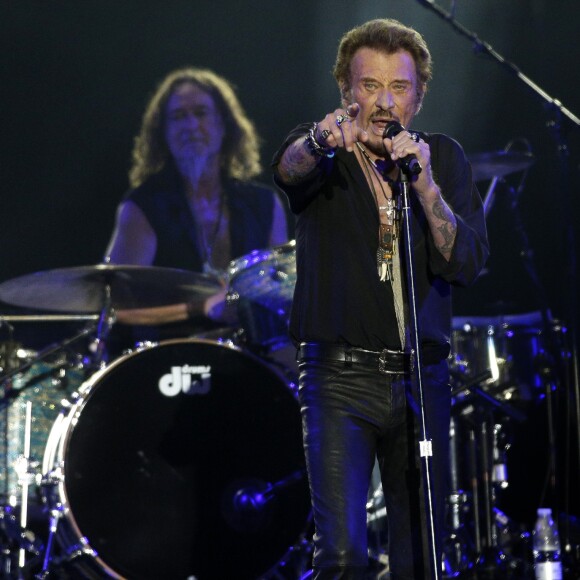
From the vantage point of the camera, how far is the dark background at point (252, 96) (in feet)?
20.3

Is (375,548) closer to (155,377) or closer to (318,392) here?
(155,377)

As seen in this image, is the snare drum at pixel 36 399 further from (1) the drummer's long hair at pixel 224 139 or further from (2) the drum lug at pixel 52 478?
(1) the drummer's long hair at pixel 224 139

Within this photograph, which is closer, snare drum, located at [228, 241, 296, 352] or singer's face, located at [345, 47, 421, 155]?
singer's face, located at [345, 47, 421, 155]

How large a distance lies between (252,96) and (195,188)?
0.78 meters

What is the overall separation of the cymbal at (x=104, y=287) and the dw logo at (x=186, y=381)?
16.9 inches

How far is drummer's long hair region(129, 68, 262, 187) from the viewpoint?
250 inches

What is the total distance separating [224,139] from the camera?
650 cm

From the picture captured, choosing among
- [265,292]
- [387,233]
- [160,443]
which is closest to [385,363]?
[387,233]

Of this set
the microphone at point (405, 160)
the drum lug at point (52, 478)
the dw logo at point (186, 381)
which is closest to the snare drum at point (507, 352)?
the dw logo at point (186, 381)

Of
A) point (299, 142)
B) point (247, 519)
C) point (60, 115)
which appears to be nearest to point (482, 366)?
point (247, 519)

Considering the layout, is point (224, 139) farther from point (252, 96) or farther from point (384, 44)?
point (384, 44)

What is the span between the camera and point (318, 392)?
2729 mm

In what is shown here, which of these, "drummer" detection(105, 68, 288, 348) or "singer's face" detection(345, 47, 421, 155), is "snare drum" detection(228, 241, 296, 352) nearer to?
"drummer" detection(105, 68, 288, 348)

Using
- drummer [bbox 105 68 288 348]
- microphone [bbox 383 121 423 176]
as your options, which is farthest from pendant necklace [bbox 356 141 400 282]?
drummer [bbox 105 68 288 348]
